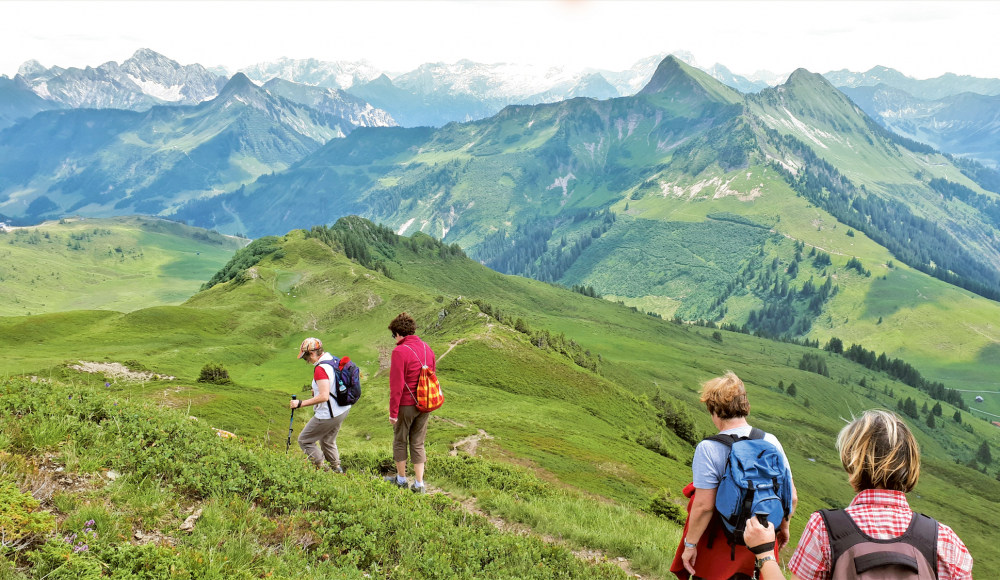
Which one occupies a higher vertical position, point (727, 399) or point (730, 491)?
point (727, 399)

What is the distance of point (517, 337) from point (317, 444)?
184 ft

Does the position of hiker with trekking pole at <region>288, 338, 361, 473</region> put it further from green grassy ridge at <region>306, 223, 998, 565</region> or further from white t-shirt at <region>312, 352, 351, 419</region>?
green grassy ridge at <region>306, 223, 998, 565</region>

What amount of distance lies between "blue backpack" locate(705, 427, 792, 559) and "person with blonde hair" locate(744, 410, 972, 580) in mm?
1021

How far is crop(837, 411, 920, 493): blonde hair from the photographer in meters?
5.59

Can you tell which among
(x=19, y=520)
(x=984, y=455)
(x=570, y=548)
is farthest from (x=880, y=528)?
(x=984, y=455)

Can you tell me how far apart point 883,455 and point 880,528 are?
766 millimetres

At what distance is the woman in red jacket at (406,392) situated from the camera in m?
14.1

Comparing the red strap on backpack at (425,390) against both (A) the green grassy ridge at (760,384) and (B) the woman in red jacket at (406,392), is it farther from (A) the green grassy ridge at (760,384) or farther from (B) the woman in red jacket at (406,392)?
(A) the green grassy ridge at (760,384)

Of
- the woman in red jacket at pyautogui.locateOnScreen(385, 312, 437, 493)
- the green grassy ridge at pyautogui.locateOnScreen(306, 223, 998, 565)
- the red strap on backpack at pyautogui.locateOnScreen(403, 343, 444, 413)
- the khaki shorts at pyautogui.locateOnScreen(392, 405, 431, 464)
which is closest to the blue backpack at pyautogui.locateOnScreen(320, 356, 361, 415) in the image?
the woman in red jacket at pyautogui.locateOnScreen(385, 312, 437, 493)

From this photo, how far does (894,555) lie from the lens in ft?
16.9

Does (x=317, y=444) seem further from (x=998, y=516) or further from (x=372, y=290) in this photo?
(x=998, y=516)

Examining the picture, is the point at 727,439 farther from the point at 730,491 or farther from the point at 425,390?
the point at 425,390

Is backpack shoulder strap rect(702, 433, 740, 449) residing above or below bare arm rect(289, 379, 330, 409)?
above

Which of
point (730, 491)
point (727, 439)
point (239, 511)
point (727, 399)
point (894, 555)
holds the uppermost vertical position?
point (727, 399)
